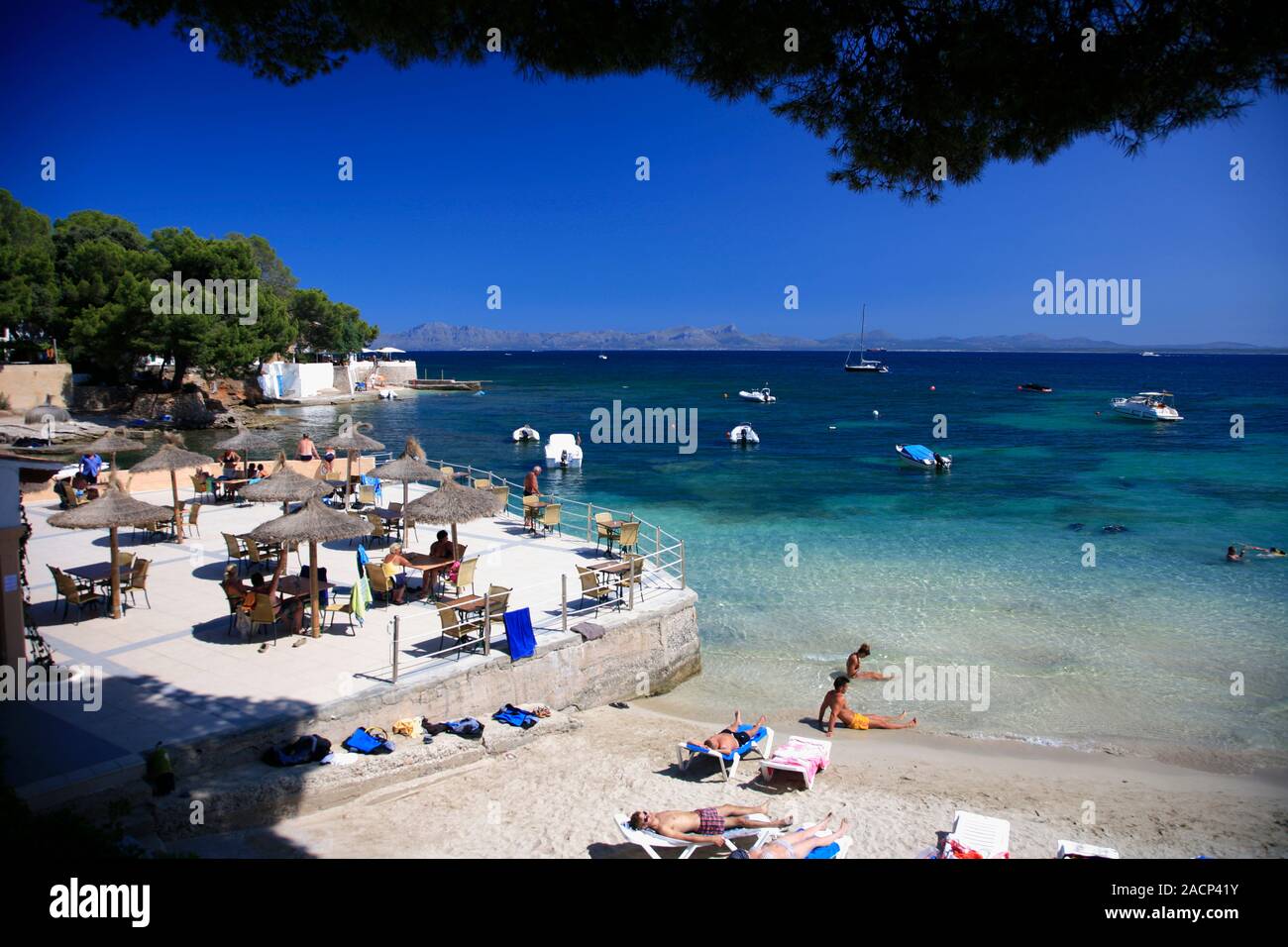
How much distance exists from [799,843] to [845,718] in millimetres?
4650

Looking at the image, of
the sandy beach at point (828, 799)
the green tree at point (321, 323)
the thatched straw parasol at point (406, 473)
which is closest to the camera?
the sandy beach at point (828, 799)

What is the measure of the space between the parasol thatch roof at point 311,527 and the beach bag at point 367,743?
2.76 m

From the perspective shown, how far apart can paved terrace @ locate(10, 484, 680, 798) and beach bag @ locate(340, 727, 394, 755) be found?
0.52 metres

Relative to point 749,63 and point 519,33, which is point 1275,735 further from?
point 519,33

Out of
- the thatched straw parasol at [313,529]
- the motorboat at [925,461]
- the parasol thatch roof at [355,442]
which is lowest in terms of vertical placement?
the motorboat at [925,461]

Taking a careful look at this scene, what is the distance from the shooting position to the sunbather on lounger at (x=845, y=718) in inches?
460

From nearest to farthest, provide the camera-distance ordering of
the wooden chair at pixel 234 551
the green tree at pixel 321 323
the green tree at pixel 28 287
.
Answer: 1. the wooden chair at pixel 234 551
2. the green tree at pixel 28 287
3. the green tree at pixel 321 323

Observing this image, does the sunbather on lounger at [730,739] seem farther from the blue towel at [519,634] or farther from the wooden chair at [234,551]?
the wooden chair at [234,551]

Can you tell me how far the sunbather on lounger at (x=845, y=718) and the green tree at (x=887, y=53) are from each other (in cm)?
753

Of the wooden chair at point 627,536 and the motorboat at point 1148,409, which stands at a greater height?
the motorboat at point 1148,409

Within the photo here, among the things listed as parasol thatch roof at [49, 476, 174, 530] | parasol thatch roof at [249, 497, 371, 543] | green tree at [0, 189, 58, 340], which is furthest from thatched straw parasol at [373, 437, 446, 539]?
green tree at [0, 189, 58, 340]

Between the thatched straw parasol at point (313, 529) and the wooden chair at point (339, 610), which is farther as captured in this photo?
the wooden chair at point (339, 610)

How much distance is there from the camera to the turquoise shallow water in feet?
42.5

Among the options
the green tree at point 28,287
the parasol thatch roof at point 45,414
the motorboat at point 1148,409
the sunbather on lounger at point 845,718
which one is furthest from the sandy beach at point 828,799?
the motorboat at point 1148,409
